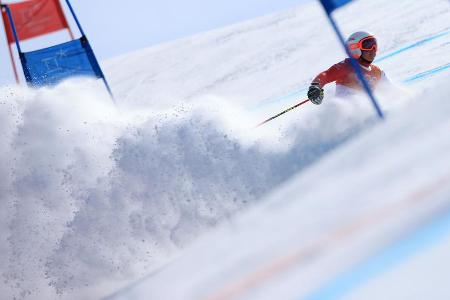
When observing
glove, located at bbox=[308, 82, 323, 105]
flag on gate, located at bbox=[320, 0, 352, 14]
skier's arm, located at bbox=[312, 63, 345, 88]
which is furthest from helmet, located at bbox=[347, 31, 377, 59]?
flag on gate, located at bbox=[320, 0, 352, 14]

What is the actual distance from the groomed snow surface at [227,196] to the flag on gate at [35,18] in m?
1.55

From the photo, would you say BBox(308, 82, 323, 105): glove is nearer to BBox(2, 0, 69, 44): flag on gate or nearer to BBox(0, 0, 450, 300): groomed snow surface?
BBox(0, 0, 450, 300): groomed snow surface

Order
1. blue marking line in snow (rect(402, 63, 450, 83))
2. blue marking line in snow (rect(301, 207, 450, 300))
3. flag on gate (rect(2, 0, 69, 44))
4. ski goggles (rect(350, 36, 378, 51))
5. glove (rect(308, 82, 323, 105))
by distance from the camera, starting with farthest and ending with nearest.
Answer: flag on gate (rect(2, 0, 69, 44)) → blue marking line in snow (rect(402, 63, 450, 83)) → ski goggles (rect(350, 36, 378, 51)) → glove (rect(308, 82, 323, 105)) → blue marking line in snow (rect(301, 207, 450, 300))

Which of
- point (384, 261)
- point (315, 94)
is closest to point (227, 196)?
point (315, 94)

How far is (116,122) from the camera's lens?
5.52m

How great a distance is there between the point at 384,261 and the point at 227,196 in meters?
2.74

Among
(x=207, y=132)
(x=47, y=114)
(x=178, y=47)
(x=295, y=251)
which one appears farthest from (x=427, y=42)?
(x=178, y=47)

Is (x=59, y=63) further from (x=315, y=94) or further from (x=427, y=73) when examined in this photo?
(x=427, y=73)

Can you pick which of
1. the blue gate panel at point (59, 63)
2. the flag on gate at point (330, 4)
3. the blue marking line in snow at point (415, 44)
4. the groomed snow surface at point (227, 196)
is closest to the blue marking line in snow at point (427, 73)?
the groomed snow surface at point (227, 196)

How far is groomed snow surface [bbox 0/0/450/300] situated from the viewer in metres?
1.39

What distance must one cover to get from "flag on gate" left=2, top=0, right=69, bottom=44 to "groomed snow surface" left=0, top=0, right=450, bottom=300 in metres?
1.55

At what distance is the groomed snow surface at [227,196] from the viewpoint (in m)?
1.39

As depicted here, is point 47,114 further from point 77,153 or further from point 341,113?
point 341,113

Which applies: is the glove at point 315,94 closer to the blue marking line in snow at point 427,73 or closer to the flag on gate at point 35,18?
the blue marking line in snow at point 427,73
